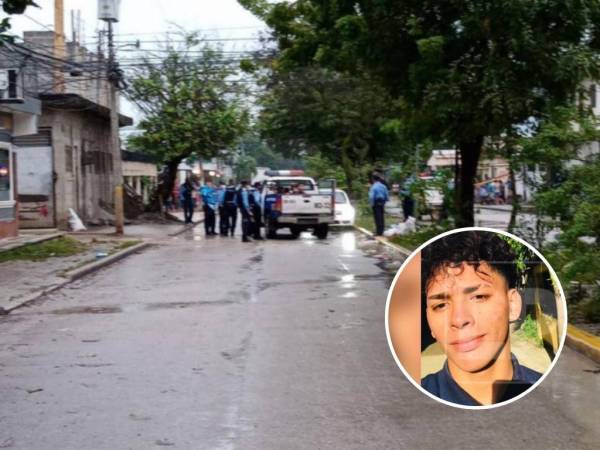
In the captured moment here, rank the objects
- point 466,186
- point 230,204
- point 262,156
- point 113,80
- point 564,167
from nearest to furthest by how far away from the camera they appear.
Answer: point 564,167
point 466,186
point 113,80
point 230,204
point 262,156

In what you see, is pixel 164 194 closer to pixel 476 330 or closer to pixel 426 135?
pixel 426 135

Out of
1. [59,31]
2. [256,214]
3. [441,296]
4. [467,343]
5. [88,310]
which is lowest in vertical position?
[88,310]

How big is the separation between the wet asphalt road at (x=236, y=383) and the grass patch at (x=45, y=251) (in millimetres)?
5733

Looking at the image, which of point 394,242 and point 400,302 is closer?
point 400,302

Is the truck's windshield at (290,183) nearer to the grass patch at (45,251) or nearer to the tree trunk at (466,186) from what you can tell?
the grass patch at (45,251)

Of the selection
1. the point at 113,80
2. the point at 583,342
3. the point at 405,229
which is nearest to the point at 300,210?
the point at 405,229

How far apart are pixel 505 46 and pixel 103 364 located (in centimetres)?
887

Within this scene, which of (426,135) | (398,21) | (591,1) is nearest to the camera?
(591,1)

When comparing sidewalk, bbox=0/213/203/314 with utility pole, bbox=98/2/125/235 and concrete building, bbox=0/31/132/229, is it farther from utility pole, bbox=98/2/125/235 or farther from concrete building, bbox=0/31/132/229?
utility pole, bbox=98/2/125/235

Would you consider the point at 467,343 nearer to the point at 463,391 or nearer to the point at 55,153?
the point at 463,391

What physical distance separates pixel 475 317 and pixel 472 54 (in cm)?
1126

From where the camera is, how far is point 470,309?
4.53 m

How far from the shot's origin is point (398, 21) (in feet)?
50.7

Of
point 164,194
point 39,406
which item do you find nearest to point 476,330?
point 39,406
